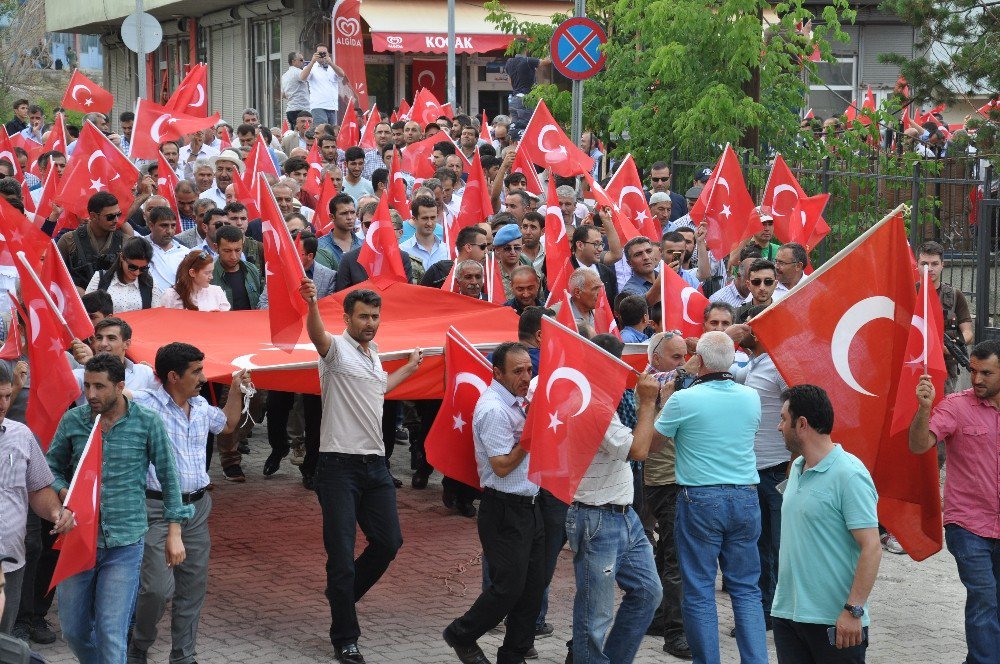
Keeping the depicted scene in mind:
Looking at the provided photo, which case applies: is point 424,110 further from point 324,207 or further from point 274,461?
point 274,461

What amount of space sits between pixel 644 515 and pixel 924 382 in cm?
222

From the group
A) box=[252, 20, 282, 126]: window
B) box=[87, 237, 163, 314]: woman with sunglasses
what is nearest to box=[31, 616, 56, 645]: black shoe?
box=[87, 237, 163, 314]: woman with sunglasses

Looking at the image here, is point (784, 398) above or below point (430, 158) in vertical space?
below

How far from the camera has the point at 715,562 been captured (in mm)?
7520

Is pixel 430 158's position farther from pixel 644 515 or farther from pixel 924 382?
pixel 924 382

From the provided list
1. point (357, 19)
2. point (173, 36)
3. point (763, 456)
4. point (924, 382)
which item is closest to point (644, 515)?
point (763, 456)

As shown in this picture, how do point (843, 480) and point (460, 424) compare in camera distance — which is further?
point (460, 424)

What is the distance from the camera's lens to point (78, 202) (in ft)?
41.7

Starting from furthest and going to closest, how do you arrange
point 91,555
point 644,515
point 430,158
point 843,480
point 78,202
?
point 430,158 < point 78,202 < point 644,515 < point 91,555 < point 843,480

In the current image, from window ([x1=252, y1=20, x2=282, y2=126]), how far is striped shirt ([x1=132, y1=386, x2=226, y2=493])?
29.8m

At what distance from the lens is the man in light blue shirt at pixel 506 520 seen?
24.9 feet

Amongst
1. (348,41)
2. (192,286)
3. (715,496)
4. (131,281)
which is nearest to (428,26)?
(348,41)

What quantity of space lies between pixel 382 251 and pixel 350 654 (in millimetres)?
4270

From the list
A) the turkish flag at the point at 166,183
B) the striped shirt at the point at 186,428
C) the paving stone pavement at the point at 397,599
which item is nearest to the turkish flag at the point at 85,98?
the turkish flag at the point at 166,183
